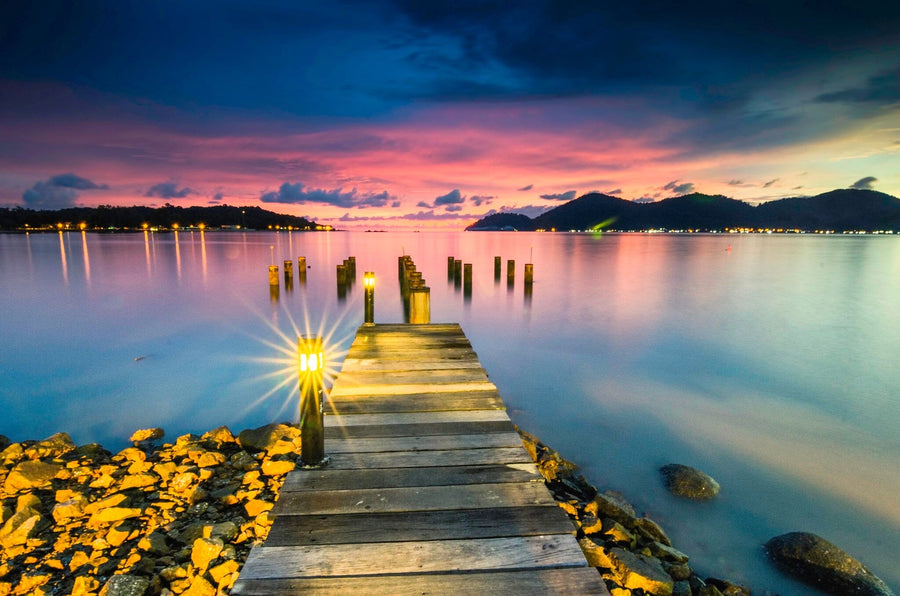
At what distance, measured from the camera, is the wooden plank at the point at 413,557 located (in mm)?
2998

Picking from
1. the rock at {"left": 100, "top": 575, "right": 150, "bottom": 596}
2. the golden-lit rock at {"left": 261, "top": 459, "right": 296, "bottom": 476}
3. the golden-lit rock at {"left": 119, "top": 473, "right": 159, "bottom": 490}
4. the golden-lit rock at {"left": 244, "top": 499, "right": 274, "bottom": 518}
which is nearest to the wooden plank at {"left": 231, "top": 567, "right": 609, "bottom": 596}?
the rock at {"left": 100, "top": 575, "right": 150, "bottom": 596}

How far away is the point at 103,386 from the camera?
1024 centimetres

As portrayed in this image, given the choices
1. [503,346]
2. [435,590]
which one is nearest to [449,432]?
[435,590]

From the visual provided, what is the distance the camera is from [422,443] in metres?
4.68

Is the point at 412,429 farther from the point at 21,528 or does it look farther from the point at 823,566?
the point at 823,566

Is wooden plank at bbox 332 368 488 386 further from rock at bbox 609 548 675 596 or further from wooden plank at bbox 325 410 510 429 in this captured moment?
rock at bbox 609 548 675 596

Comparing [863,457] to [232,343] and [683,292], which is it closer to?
[232,343]

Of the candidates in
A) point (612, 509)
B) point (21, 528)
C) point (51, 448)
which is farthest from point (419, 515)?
point (51, 448)

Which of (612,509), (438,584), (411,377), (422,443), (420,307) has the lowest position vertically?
(612,509)

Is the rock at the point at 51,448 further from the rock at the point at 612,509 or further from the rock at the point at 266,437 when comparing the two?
the rock at the point at 612,509

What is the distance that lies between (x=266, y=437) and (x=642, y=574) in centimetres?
536

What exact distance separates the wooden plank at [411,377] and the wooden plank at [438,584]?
3278 mm

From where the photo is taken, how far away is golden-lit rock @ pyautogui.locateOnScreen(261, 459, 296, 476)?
5.91 meters

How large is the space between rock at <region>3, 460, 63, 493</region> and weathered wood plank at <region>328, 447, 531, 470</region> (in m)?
4.22
